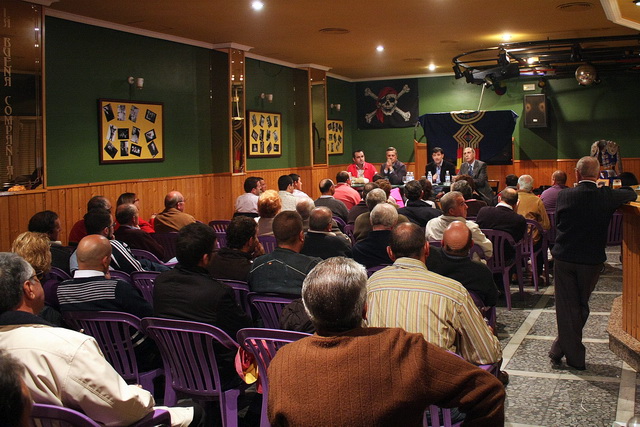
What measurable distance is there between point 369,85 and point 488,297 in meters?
13.2

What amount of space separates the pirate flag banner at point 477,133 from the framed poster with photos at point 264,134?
3758mm

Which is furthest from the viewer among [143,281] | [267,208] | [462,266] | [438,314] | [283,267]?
[267,208]

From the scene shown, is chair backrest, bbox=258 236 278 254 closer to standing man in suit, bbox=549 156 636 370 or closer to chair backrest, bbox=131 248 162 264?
chair backrest, bbox=131 248 162 264

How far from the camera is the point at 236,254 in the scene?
4293 millimetres

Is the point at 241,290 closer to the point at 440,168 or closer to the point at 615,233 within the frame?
the point at 615,233

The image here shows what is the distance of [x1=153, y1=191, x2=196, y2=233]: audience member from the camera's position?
21.6 ft

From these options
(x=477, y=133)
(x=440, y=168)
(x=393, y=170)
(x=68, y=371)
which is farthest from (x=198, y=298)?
(x=477, y=133)

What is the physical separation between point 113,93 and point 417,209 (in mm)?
4768

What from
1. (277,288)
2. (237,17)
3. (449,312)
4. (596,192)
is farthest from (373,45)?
(449,312)

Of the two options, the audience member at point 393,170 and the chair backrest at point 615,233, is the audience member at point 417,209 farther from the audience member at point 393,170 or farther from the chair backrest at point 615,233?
the audience member at point 393,170

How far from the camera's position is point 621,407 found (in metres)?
3.90

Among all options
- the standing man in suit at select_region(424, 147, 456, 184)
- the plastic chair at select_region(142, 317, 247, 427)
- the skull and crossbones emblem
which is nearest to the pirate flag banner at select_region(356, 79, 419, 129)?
the skull and crossbones emblem

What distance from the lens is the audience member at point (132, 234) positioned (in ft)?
18.2

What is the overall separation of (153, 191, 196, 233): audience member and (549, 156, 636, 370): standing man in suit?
12.1 feet
